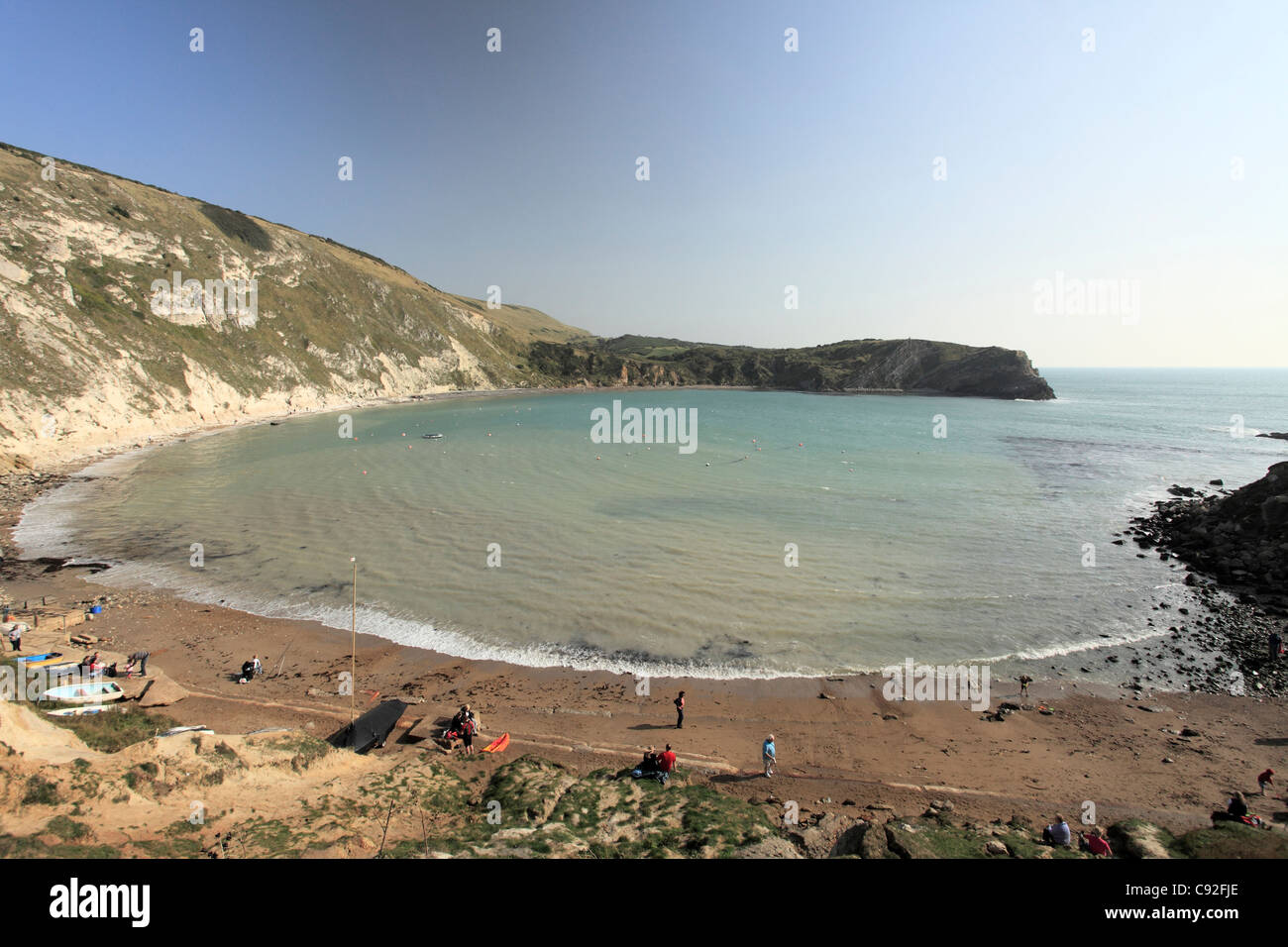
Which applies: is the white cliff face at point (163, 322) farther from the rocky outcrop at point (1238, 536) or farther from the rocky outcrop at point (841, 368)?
the rocky outcrop at point (1238, 536)

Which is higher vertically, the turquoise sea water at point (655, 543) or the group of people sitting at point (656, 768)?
the turquoise sea water at point (655, 543)

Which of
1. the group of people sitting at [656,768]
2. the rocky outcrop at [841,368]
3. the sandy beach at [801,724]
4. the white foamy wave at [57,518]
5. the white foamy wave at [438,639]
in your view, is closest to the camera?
the group of people sitting at [656,768]

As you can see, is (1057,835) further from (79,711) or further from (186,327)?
(186,327)

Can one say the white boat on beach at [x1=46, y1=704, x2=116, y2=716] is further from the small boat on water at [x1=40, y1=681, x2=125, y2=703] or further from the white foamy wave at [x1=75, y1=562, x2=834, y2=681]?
the white foamy wave at [x1=75, y1=562, x2=834, y2=681]

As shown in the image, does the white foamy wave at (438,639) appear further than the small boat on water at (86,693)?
Yes

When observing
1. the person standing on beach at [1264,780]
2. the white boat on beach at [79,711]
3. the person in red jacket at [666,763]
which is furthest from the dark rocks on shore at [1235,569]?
the white boat on beach at [79,711]
